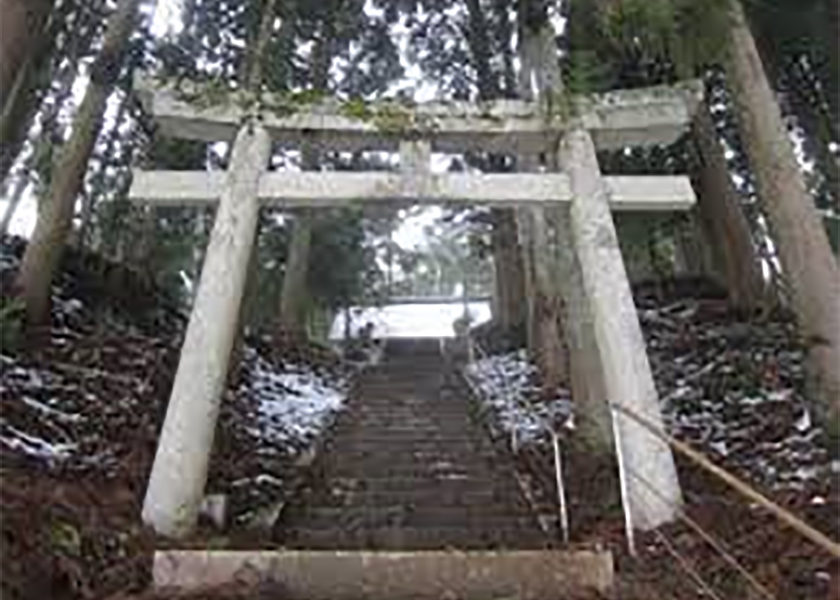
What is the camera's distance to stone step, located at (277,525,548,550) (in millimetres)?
7500

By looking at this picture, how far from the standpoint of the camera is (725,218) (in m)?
14.3

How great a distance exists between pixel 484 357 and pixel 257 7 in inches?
298

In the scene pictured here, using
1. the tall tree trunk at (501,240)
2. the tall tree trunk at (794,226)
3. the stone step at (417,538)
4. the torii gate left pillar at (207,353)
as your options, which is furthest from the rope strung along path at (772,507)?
the tall tree trunk at (501,240)

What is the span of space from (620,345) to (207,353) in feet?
9.67

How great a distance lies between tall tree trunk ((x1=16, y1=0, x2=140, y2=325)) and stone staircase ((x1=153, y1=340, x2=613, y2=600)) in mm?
3329

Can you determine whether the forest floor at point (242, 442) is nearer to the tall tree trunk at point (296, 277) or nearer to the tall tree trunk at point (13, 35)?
the tall tree trunk at point (13, 35)

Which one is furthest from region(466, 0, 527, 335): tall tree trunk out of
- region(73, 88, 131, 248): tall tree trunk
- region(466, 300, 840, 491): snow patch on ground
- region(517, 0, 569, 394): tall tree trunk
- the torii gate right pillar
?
the torii gate right pillar

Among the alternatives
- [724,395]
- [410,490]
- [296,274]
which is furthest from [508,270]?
[410,490]

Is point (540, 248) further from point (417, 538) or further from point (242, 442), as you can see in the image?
point (417, 538)

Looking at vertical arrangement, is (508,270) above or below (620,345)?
above

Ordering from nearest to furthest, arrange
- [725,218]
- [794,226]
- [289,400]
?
1. [794,226]
2. [289,400]
3. [725,218]

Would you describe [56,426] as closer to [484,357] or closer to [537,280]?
[537,280]

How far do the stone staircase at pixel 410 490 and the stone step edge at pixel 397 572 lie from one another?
1082mm

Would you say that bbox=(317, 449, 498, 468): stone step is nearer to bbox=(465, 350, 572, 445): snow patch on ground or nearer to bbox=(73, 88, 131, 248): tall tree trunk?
bbox=(465, 350, 572, 445): snow patch on ground
